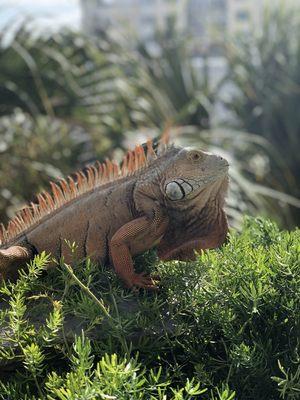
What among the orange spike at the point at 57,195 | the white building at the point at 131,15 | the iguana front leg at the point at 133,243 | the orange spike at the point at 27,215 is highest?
the orange spike at the point at 57,195

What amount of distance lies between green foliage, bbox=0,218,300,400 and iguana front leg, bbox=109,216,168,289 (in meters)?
0.05

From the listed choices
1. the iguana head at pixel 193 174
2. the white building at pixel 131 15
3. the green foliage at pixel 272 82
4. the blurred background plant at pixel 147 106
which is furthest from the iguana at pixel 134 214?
the white building at pixel 131 15

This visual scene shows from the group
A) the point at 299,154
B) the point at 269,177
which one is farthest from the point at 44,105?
the point at 299,154

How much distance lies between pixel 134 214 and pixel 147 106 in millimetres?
3451

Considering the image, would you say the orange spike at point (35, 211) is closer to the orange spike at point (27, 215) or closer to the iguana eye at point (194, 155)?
the orange spike at point (27, 215)

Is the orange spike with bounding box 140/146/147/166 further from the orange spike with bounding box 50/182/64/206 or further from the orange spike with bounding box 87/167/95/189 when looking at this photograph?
the orange spike with bounding box 50/182/64/206

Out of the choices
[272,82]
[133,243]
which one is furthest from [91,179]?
[272,82]

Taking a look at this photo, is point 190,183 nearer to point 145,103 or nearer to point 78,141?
point 78,141

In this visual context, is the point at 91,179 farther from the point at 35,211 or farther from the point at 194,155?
the point at 194,155

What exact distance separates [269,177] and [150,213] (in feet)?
12.1

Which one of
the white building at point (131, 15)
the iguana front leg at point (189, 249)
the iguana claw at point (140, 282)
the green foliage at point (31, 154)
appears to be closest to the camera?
the iguana claw at point (140, 282)

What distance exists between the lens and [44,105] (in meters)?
4.73

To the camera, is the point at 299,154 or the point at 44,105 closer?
the point at 44,105

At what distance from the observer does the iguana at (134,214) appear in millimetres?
1779
